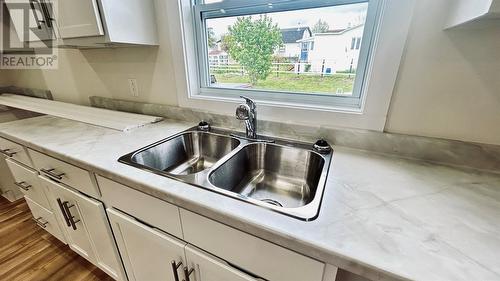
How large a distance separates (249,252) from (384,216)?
374 millimetres

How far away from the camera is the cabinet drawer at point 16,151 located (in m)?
A: 1.15

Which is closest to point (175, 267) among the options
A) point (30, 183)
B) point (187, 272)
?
point (187, 272)

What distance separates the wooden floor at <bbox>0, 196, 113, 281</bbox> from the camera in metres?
1.30

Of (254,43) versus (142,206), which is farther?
(254,43)

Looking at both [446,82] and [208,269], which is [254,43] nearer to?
[446,82]

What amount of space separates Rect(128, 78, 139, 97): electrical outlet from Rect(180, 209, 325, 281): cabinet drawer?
1.16 metres

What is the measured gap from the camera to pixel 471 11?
557 mm

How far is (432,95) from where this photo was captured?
77 centimetres

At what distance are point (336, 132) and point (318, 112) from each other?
125 millimetres

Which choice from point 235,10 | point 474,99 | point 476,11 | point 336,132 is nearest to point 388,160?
point 336,132

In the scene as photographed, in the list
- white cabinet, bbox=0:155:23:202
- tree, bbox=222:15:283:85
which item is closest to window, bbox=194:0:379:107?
tree, bbox=222:15:283:85

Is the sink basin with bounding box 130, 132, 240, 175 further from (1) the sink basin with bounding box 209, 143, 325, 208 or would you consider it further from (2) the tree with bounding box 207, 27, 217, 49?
(2) the tree with bounding box 207, 27, 217, 49

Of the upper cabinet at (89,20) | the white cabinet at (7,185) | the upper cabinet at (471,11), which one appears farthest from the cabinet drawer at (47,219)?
the upper cabinet at (471,11)

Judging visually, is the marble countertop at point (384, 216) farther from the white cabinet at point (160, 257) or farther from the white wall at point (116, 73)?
the white wall at point (116, 73)
